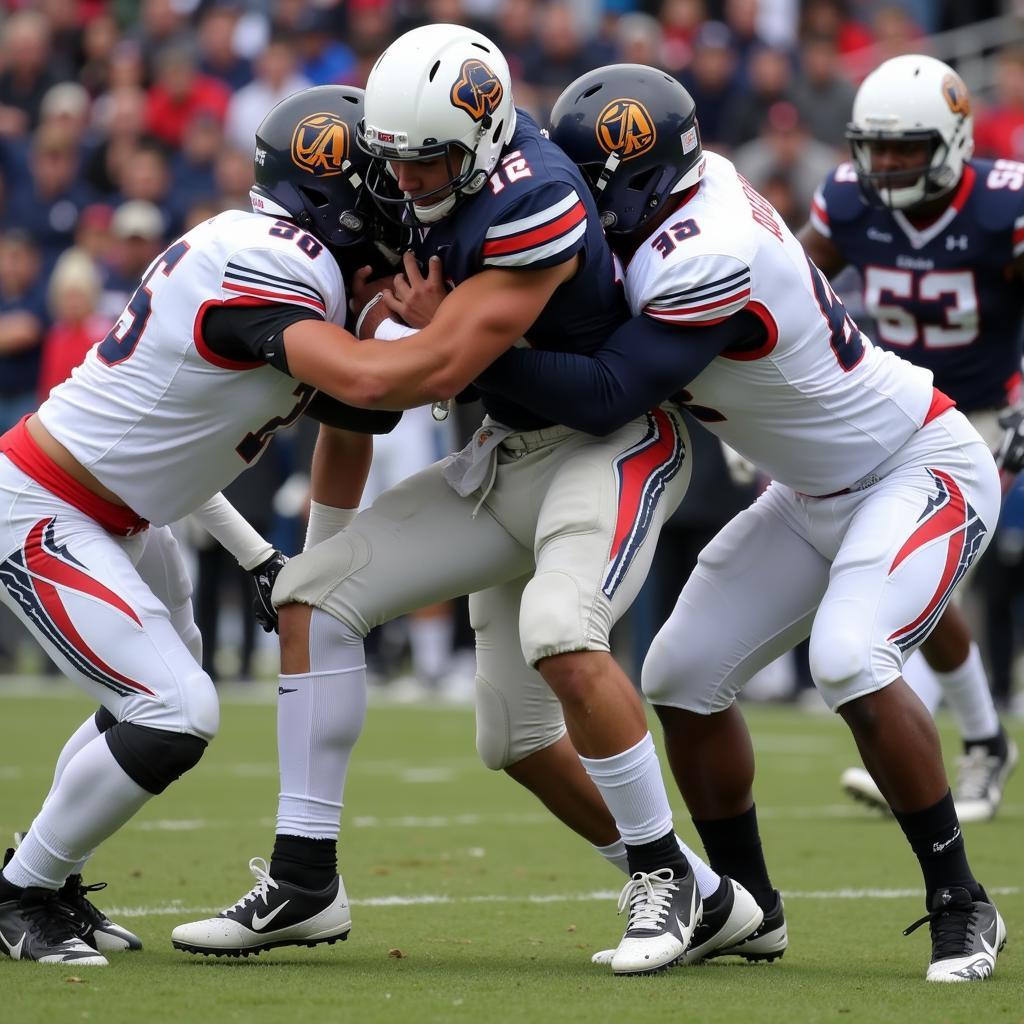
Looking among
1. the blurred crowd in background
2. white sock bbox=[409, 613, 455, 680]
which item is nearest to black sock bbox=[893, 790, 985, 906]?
the blurred crowd in background

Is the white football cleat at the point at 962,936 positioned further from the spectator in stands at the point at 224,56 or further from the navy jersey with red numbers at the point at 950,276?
the spectator in stands at the point at 224,56

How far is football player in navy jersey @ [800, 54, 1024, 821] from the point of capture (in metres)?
6.36

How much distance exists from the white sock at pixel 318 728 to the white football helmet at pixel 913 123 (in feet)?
9.78

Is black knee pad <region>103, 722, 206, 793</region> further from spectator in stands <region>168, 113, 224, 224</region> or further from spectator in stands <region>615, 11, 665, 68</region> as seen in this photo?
spectator in stands <region>168, 113, 224, 224</region>

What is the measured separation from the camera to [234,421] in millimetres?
4148

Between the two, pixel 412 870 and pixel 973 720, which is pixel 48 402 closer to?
pixel 412 870

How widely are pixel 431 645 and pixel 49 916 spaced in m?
7.11

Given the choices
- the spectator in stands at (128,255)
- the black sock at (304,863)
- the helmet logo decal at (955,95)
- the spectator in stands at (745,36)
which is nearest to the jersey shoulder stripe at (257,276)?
the black sock at (304,863)

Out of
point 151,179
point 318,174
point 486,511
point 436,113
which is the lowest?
point 151,179

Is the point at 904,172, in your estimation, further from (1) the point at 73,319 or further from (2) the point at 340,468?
(1) the point at 73,319

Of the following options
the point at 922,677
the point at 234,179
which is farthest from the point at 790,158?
the point at 922,677

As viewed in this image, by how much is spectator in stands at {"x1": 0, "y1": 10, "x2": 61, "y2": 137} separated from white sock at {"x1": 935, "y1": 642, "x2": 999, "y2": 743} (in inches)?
379

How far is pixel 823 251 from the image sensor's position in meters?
6.79

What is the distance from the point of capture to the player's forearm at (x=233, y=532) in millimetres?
4625
